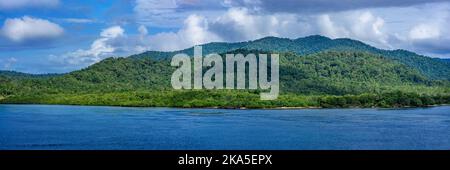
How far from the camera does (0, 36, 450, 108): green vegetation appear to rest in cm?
7400

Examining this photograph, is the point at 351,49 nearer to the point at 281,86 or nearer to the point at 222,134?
the point at 281,86

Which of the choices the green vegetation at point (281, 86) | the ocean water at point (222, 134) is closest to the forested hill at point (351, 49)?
the green vegetation at point (281, 86)

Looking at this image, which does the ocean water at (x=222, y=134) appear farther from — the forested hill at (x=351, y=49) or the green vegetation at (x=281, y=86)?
the forested hill at (x=351, y=49)

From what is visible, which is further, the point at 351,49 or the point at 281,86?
the point at 351,49

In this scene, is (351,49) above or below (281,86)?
above

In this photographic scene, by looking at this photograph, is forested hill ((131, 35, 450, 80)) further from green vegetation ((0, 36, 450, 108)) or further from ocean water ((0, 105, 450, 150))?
ocean water ((0, 105, 450, 150))

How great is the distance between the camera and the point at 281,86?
89.8 meters

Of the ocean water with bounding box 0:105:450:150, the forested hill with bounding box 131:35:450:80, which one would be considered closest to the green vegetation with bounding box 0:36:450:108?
the forested hill with bounding box 131:35:450:80

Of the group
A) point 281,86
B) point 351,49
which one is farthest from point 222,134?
point 351,49

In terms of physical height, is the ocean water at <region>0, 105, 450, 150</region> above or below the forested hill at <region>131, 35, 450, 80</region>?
below

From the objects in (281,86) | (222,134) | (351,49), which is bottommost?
(222,134)

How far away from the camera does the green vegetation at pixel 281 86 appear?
74.0m

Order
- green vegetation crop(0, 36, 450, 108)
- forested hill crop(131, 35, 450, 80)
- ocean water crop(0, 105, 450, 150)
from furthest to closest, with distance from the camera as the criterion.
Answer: forested hill crop(131, 35, 450, 80) → green vegetation crop(0, 36, 450, 108) → ocean water crop(0, 105, 450, 150)
